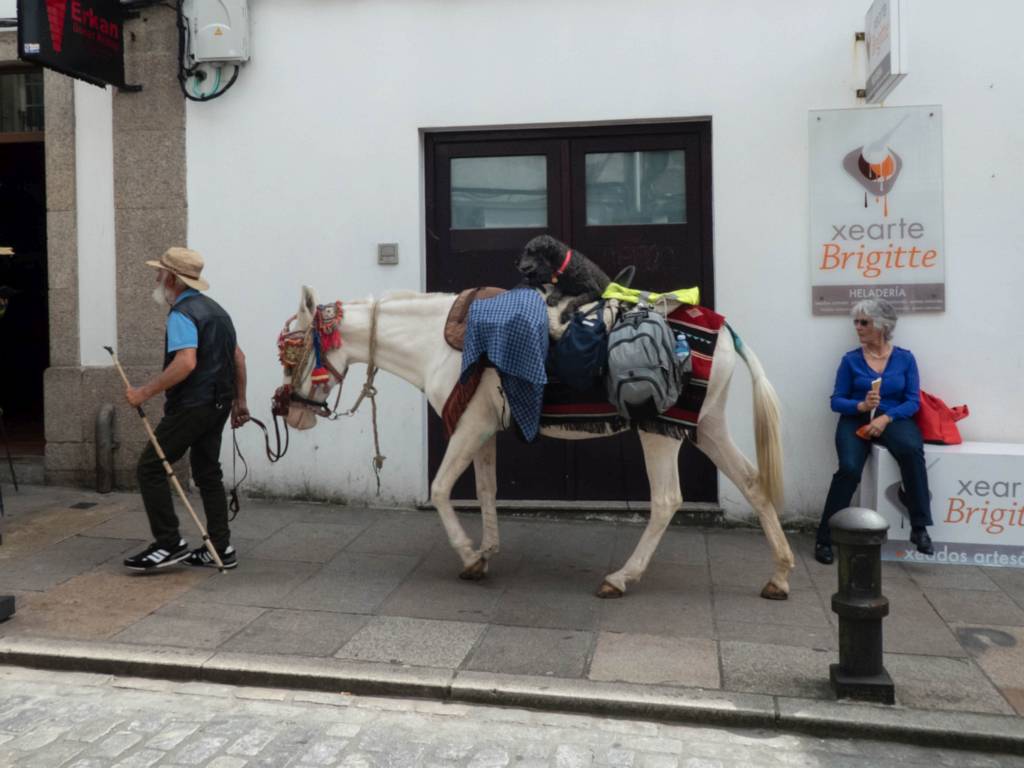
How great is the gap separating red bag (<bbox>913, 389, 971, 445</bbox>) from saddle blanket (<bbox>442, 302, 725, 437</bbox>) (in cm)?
189

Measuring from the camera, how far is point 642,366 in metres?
4.94

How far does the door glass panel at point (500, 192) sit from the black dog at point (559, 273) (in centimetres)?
195

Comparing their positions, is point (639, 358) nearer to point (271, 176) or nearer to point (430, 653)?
point (430, 653)

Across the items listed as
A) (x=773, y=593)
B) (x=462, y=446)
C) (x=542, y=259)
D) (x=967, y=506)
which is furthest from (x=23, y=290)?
(x=967, y=506)

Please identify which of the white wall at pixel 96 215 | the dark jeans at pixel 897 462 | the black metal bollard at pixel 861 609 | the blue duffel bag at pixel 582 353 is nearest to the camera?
the black metal bollard at pixel 861 609

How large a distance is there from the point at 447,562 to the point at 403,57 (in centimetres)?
383

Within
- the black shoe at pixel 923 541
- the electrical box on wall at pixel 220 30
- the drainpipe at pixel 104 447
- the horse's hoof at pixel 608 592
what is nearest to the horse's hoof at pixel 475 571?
the horse's hoof at pixel 608 592

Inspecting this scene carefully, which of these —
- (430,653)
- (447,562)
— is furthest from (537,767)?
(447,562)

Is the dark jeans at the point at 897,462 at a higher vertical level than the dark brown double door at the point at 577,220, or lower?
lower

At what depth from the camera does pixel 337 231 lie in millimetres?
7539

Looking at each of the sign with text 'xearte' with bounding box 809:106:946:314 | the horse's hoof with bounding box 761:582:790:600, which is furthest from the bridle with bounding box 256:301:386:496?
the sign with text 'xearte' with bounding box 809:106:946:314

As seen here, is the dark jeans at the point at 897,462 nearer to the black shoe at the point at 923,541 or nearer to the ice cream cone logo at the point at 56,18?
the black shoe at the point at 923,541

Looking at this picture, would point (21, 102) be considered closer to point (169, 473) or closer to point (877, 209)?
point (169, 473)

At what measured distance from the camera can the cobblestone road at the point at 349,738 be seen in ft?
12.2
